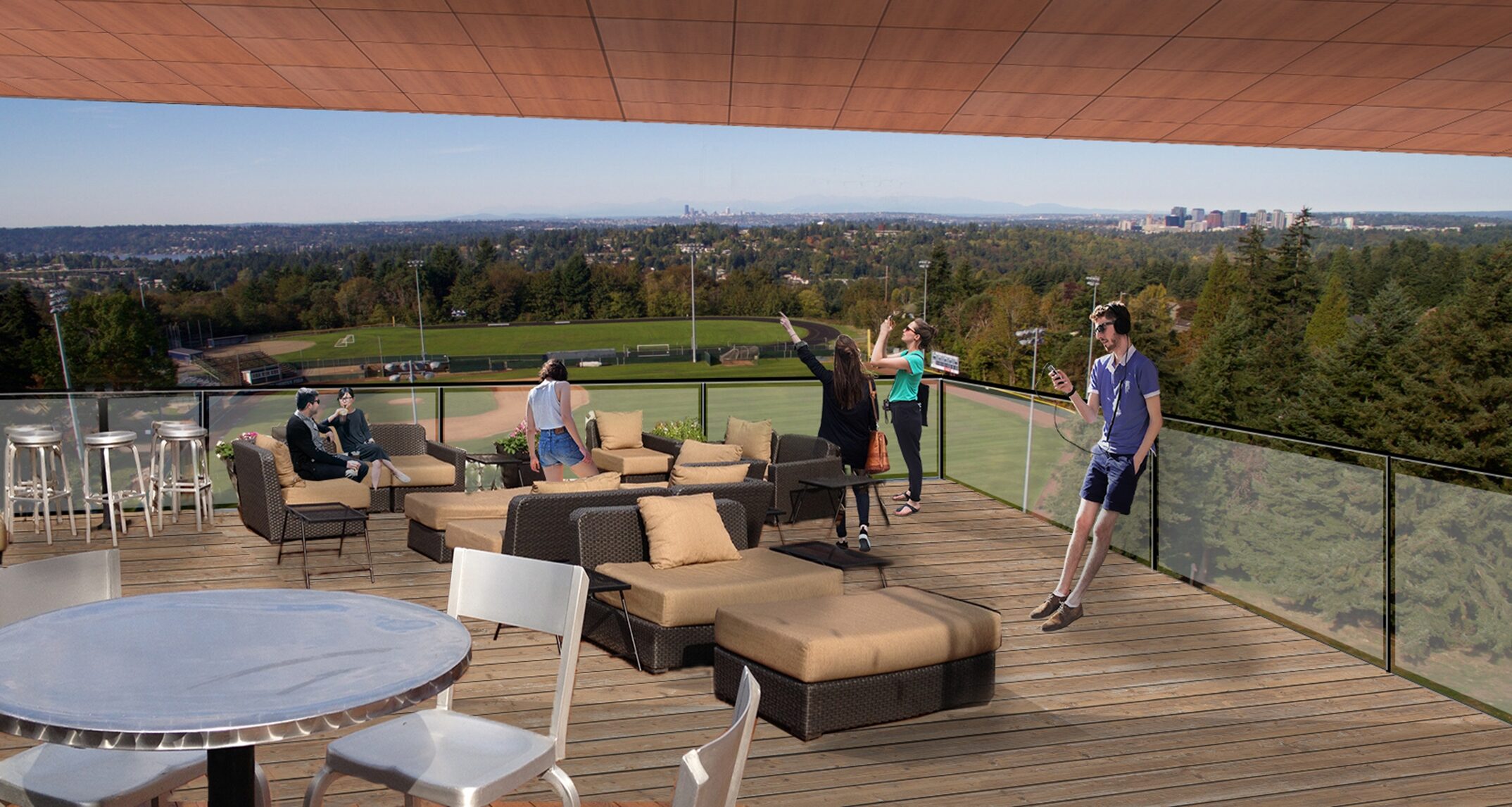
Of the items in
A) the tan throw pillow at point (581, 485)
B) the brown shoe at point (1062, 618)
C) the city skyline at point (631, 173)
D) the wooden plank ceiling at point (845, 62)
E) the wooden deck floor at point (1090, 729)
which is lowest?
the wooden deck floor at point (1090, 729)

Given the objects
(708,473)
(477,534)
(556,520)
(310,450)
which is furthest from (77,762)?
(708,473)

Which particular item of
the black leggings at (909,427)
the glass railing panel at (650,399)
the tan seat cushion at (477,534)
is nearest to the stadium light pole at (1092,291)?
the glass railing panel at (650,399)

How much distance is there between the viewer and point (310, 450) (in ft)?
27.5

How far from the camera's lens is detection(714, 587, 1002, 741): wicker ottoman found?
4.64 meters

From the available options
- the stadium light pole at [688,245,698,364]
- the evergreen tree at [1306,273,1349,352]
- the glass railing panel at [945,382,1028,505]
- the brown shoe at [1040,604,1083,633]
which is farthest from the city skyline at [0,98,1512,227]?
the brown shoe at [1040,604,1083,633]

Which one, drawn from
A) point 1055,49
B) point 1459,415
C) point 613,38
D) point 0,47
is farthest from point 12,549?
point 1459,415

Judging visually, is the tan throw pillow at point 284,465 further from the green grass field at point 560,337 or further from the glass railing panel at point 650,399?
the green grass field at point 560,337

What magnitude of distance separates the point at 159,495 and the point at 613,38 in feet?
16.0

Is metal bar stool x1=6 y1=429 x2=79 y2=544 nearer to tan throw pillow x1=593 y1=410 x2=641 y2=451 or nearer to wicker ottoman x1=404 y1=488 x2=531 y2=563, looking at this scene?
wicker ottoman x1=404 y1=488 x2=531 y2=563

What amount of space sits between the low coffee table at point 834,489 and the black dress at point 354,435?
3.18m

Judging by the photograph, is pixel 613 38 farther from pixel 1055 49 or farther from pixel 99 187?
pixel 99 187

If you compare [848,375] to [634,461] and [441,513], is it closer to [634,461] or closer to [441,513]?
[441,513]

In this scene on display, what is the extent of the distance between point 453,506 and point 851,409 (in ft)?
8.87

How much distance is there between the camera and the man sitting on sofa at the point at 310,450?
8.35 metres
